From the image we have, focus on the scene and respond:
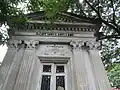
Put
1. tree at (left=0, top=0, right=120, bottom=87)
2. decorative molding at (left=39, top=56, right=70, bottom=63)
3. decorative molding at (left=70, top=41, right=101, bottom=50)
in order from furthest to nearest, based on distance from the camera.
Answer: decorative molding at (left=70, top=41, right=101, bottom=50)
decorative molding at (left=39, top=56, right=70, bottom=63)
tree at (left=0, top=0, right=120, bottom=87)

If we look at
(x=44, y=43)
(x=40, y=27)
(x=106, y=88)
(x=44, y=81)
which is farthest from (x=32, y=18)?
(x=106, y=88)

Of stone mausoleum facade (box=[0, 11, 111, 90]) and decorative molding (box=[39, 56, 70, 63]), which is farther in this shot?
decorative molding (box=[39, 56, 70, 63])

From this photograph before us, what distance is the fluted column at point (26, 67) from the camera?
255 inches

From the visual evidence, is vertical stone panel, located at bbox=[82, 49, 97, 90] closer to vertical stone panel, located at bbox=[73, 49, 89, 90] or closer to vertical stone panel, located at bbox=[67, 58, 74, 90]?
vertical stone panel, located at bbox=[73, 49, 89, 90]

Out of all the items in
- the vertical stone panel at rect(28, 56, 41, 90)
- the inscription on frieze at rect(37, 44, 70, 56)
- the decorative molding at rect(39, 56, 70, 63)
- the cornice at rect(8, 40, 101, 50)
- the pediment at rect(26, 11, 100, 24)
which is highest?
the pediment at rect(26, 11, 100, 24)

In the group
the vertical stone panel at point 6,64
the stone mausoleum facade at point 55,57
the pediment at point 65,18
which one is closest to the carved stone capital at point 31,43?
the stone mausoleum facade at point 55,57

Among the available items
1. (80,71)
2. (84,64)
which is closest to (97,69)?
(84,64)

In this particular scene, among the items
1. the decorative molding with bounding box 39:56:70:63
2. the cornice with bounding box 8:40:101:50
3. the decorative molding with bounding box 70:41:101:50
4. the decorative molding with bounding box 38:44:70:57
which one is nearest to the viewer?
the decorative molding with bounding box 39:56:70:63

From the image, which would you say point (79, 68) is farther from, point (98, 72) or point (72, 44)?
point (72, 44)

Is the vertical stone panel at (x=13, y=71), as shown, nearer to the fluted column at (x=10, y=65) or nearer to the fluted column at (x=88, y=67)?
the fluted column at (x=10, y=65)

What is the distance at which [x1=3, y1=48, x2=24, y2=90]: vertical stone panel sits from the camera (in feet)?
21.4

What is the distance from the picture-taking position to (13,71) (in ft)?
23.1

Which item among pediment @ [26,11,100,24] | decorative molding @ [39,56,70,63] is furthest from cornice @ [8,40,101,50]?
pediment @ [26,11,100,24]

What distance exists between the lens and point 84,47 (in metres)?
8.32
